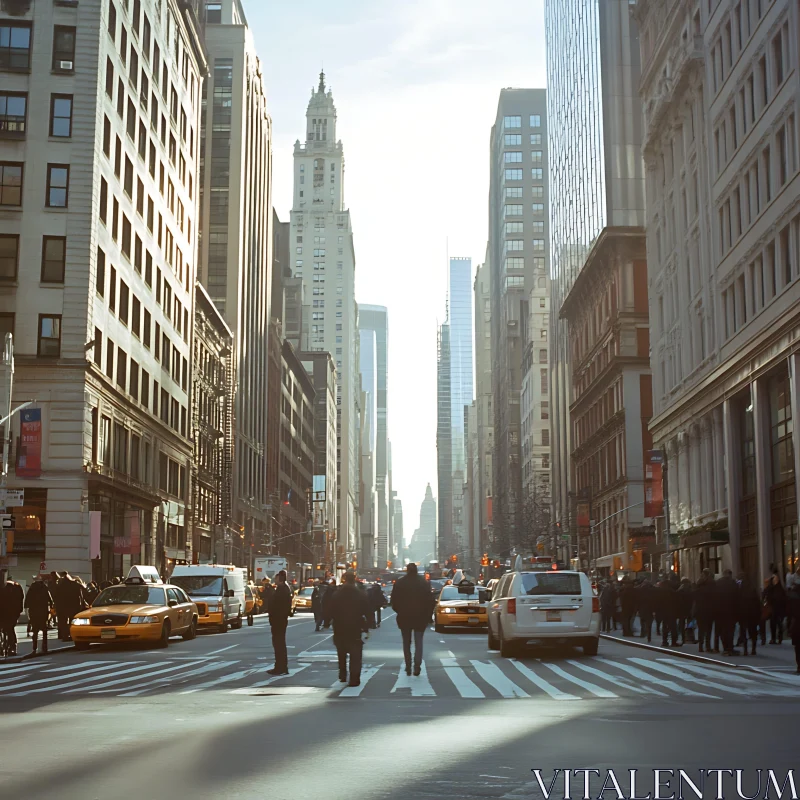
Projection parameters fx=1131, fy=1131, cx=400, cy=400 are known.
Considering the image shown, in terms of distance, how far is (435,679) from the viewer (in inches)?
786

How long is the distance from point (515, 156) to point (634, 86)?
94227mm

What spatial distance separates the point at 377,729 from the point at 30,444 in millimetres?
37304

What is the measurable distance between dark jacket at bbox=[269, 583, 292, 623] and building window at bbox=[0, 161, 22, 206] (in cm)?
3675

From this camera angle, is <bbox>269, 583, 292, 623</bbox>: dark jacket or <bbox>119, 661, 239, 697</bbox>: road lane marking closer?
<bbox>119, 661, 239, 697</bbox>: road lane marking

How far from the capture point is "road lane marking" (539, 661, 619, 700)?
16469 millimetres

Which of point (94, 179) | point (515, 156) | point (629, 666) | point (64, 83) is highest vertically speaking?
point (515, 156)

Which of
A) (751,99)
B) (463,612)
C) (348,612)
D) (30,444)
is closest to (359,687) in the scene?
(348,612)

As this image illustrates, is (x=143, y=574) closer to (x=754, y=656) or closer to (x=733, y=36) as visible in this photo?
(x=754, y=656)

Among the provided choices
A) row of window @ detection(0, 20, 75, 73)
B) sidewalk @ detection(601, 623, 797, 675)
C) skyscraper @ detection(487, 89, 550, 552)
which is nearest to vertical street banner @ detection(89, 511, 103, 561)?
row of window @ detection(0, 20, 75, 73)

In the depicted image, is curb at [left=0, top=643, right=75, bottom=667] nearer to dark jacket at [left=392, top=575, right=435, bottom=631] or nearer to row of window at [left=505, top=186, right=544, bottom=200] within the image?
dark jacket at [left=392, top=575, right=435, bottom=631]

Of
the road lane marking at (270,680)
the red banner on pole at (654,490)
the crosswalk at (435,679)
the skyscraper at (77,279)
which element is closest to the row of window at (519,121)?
the skyscraper at (77,279)

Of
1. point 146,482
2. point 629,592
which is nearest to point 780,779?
point 629,592

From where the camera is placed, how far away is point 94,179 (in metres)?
53.0

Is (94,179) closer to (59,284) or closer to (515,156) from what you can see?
(59,284)
